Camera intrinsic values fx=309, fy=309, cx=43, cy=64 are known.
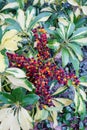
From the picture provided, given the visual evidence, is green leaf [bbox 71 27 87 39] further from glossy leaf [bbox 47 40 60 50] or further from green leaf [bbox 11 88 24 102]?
green leaf [bbox 11 88 24 102]

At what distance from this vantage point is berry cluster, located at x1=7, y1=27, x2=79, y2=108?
131cm

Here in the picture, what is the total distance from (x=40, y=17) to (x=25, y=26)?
0.08 metres

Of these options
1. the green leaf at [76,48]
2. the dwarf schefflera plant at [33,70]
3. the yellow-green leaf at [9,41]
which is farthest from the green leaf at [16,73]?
the green leaf at [76,48]

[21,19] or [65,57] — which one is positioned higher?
[21,19]

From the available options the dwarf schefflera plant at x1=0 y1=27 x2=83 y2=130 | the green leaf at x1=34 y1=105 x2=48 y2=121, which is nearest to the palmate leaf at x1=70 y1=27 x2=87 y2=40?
the dwarf schefflera plant at x1=0 y1=27 x2=83 y2=130

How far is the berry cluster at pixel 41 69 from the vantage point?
4.29 ft

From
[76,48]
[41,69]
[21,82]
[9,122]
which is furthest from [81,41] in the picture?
[9,122]

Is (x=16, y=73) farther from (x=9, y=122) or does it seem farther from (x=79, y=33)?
(x=79, y=33)

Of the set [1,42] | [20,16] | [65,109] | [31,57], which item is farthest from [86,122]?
[1,42]

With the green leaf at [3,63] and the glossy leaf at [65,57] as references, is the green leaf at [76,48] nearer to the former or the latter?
the glossy leaf at [65,57]

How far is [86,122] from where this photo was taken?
1937 millimetres

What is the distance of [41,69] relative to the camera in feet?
4.35

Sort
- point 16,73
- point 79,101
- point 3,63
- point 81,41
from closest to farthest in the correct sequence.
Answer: point 3,63, point 16,73, point 81,41, point 79,101

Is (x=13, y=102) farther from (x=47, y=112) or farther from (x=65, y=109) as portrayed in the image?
(x=65, y=109)
